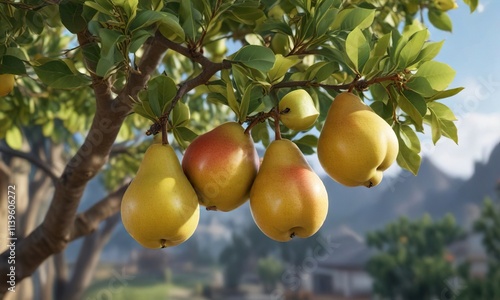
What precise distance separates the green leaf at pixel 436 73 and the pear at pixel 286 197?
0.14 meters

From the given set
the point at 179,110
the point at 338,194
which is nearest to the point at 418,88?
the point at 179,110

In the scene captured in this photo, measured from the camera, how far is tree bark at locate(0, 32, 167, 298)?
26.1 inches

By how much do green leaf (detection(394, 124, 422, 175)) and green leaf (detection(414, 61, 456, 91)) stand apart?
7 cm

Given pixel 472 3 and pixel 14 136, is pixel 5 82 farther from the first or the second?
pixel 472 3

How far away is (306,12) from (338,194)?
2.94 meters

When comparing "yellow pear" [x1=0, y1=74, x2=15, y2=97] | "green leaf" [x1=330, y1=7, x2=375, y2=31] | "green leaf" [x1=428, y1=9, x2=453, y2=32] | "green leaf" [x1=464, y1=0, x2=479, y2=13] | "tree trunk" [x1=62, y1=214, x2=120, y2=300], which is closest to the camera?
"green leaf" [x1=330, y1=7, x2=375, y2=31]

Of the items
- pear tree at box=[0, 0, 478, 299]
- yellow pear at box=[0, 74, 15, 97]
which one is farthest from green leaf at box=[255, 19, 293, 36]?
yellow pear at box=[0, 74, 15, 97]

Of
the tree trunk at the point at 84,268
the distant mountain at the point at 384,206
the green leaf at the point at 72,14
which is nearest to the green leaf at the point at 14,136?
the green leaf at the point at 72,14

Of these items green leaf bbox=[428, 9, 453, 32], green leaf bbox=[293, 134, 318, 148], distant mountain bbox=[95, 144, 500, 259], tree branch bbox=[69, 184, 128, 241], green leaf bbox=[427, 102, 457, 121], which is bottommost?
distant mountain bbox=[95, 144, 500, 259]

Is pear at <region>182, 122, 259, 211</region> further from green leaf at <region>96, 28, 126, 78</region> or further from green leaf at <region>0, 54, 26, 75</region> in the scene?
green leaf at <region>0, 54, 26, 75</region>

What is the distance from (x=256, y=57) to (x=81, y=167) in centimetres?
40

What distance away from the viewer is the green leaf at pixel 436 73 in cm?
53

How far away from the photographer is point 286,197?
0.49m

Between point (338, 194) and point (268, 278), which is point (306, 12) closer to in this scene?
point (338, 194)
